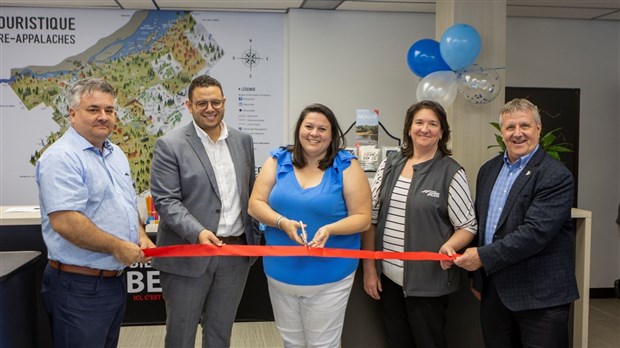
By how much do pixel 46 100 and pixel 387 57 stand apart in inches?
130

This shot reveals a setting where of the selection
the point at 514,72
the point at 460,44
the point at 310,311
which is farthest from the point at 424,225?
the point at 514,72

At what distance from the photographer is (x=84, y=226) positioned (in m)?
2.12

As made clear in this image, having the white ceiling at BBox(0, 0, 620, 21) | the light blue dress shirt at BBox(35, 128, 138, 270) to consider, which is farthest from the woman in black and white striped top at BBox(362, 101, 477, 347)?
the white ceiling at BBox(0, 0, 620, 21)

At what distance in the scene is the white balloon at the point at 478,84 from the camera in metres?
4.14

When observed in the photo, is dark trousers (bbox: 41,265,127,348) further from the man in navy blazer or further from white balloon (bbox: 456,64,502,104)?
white balloon (bbox: 456,64,502,104)

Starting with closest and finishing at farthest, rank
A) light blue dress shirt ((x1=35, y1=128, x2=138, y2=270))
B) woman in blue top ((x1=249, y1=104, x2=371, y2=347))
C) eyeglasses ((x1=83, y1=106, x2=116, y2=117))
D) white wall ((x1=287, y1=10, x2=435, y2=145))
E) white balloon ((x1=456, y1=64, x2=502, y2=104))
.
Answer: light blue dress shirt ((x1=35, y1=128, x2=138, y2=270)) → eyeglasses ((x1=83, y1=106, x2=116, y2=117)) → woman in blue top ((x1=249, y1=104, x2=371, y2=347)) → white balloon ((x1=456, y1=64, x2=502, y2=104)) → white wall ((x1=287, y1=10, x2=435, y2=145))

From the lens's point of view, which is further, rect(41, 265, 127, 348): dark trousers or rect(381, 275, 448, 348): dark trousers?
rect(381, 275, 448, 348): dark trousers

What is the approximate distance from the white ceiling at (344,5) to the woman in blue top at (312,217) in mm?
2958

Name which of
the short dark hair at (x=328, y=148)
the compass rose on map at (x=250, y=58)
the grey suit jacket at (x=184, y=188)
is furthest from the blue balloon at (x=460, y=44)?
the grey suit jacket at (x=184, y=188)

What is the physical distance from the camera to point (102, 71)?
5.31 m

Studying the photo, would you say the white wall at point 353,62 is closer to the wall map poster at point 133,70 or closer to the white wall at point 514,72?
the white wall at point 514,72

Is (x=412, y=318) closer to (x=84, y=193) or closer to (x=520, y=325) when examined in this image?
(x=520, y=325)

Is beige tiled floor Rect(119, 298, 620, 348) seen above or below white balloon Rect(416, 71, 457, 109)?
below

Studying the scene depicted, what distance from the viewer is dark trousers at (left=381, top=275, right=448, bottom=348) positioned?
250cm
